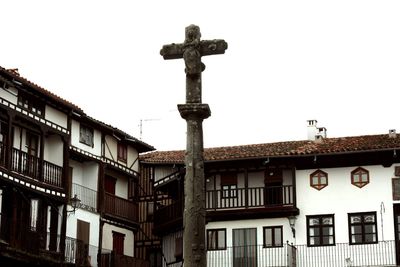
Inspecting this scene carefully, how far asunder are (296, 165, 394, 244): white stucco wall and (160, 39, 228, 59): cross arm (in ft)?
93.1

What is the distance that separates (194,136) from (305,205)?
29.1 m

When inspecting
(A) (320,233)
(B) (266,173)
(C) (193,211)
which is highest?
(B) (266,173)

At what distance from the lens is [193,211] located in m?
17.5

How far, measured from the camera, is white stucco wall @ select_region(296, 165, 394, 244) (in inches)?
1783

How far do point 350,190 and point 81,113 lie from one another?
13.6 m

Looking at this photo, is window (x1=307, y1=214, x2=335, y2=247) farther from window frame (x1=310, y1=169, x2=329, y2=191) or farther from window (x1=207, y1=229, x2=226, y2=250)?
window (x1=207, y1=229, x2=226, y2=250)

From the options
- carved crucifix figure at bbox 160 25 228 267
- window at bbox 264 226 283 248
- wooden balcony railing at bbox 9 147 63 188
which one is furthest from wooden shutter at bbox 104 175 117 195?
carved crucifix figure at bbox 160 25 228 267

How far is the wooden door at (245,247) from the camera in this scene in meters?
45.4

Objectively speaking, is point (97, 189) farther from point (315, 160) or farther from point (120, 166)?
point (315, 160)

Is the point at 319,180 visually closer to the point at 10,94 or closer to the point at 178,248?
the point at 178,248

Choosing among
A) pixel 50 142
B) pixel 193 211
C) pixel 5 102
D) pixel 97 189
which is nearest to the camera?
pixel 193 211

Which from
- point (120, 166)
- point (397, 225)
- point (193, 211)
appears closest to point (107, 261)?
point (120, 166)

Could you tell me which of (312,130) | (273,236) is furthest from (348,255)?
(312,130)

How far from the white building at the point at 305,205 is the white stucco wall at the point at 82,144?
161 inches
